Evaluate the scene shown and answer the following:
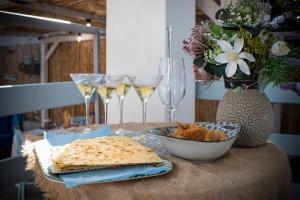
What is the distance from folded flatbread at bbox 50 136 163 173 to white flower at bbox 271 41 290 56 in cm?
37

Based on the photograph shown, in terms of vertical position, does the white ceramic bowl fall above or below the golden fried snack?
below

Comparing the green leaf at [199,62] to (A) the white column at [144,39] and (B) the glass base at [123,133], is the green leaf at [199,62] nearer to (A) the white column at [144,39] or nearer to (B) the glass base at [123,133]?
(B) the glass base at [123,133]

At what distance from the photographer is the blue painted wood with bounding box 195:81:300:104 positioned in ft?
4.85

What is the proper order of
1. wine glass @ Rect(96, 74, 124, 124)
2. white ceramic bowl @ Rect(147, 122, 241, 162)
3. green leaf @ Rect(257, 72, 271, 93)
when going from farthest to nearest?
1. wine glass @ Rect(96, 74, 124, 124)
2. green leaf @ Rect(257, 72, 271, 93)
3. white ceramic bowl @ Rect(147, 122, 241, 162)

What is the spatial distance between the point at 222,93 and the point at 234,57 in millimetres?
1066

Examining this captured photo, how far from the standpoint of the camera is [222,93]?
175 centimetres

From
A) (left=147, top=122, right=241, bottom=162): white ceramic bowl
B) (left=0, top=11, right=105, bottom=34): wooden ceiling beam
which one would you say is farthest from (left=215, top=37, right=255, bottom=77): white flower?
(left=0, top=11, right=105, bottom=34): wooden ceiling beam

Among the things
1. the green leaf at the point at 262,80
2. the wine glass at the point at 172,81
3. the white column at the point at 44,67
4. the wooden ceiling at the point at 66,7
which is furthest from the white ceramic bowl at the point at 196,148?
the white column at the point at 44,67

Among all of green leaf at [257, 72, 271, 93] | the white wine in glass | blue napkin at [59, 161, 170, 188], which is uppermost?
green leaf at [257, 72, 271, 93]

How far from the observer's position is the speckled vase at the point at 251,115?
76 cm

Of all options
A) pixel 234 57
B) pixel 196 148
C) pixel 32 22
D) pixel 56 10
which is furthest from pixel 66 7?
pixel 196 148

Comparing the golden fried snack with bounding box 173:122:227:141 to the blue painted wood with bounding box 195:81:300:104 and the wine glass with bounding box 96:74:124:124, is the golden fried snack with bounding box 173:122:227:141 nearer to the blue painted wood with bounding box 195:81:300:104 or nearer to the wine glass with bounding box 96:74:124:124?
the wine glass with bounding box 96:74:124:124

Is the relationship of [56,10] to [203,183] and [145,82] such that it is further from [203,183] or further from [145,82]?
[203,183]

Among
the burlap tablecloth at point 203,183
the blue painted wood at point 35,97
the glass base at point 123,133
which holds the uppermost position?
the blue painted wood at point 35,97
